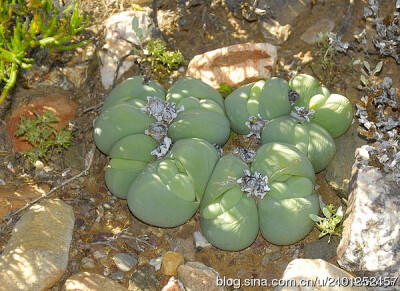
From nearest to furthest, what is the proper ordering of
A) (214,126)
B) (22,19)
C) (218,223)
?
1. (218,223)
2. (214,126)
3. (22,19)

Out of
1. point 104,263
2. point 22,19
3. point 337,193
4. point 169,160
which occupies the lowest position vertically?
→ point 104,263

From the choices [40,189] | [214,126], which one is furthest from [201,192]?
[40,189]

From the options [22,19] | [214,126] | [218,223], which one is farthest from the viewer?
[22,19]

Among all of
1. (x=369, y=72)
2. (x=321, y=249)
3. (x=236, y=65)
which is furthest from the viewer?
(x=236, y=65)

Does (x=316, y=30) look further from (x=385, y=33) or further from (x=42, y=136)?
(x=42, y=136)

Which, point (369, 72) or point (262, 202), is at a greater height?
point (369, 72)

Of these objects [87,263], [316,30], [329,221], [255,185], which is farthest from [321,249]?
[316,30]

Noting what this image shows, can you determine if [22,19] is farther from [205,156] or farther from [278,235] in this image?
[278,235]

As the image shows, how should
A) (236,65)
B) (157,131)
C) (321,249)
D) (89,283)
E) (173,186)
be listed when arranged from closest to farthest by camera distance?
1. (89,283)
2. (173,186)
3. (321,249)
4. (157,131)
5. (236,65)
